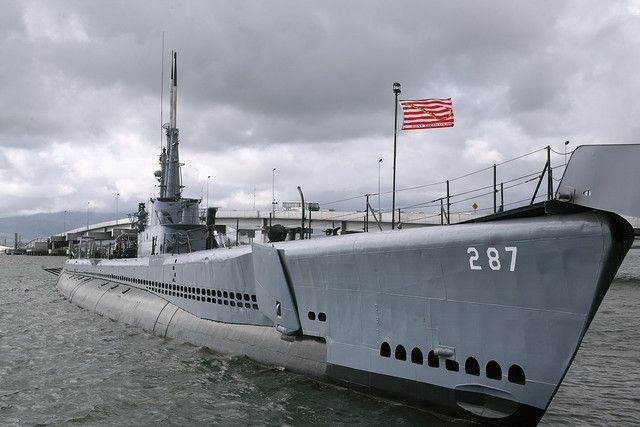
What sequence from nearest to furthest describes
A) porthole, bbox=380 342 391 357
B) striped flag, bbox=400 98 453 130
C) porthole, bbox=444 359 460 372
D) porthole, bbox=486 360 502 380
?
1. porthole, bbox=486 360 502 380
2. porthole, bbox=444 359 460 372
3. porthole, bbox=380 342 391 357
4. striped flag, bbox=400 98 453 130

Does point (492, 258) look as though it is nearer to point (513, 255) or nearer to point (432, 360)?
point (513, 255)

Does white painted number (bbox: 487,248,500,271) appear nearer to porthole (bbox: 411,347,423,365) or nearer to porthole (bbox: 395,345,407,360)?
porthole (bbox: 411,347,423,365)

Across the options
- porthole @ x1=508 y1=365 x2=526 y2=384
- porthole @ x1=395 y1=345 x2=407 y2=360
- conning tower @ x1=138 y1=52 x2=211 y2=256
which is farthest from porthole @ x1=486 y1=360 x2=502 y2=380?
conning tower @ x1=138 y1=52 x2=211 y2=256

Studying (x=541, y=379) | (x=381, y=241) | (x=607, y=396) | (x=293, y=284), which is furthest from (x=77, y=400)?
(x=607, y=396)

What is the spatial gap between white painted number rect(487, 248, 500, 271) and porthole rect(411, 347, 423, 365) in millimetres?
1890

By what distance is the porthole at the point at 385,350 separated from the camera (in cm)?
878

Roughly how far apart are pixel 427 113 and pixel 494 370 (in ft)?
22.3

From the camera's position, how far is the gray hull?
266 inches

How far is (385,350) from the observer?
884cm

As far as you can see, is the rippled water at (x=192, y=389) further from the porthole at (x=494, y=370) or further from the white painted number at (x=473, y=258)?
the white painted number at (x=473, y=258)

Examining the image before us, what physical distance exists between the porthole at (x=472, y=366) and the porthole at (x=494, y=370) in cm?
16

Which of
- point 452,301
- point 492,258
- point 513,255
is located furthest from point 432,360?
point 513,255

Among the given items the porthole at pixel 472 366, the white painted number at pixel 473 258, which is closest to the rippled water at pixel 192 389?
the porthole at pixel 472 366

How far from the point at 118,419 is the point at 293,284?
13.1 ft
